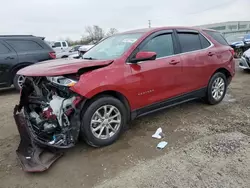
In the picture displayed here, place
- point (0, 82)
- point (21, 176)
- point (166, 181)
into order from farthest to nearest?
point (0, 82) → point (21, 176) → point (166, 181)

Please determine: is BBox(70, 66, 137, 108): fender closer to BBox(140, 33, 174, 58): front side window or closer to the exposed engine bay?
the exposed engine bay

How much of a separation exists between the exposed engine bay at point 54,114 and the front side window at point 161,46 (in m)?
1.44

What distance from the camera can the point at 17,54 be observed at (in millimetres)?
7113

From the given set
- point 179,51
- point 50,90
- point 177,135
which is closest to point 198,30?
point 179,51

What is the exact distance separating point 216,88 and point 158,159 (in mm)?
2685

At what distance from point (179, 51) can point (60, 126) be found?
96.2 inches

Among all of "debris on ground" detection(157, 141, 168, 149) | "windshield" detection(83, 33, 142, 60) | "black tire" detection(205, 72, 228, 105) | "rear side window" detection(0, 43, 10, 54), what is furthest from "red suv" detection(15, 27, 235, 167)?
"rear side window" detection(0, 43, 10, 54)

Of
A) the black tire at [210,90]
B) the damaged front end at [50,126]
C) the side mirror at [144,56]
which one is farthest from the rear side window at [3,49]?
the black tire at [210,90]

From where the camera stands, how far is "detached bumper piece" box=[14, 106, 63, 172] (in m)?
2.77

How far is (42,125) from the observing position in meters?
3.22

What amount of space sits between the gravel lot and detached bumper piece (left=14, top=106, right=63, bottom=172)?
0.09 meters

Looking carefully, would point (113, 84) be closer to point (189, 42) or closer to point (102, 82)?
point (102, 82)

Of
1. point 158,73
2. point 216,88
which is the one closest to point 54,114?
point 158,73

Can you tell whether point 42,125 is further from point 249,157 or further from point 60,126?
point 249,157
